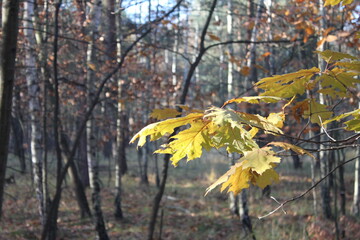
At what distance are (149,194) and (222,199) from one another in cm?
259

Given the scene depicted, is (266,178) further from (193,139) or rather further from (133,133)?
(133,133)

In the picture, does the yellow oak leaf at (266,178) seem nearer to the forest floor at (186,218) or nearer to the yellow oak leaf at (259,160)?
the yellow oak leaf at (259,160)

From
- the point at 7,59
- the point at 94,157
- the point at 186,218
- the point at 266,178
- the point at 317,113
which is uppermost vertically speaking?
the point at 7,59

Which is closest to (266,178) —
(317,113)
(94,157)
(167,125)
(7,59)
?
(317,113)

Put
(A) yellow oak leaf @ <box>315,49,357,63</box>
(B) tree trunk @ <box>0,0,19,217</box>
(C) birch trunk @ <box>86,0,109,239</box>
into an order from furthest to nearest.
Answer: (C) birch trunk @ <box>86,0,109,239</box> → (B) tree trunk @ <box>0,0,19,217</box> → (A) yellow oak leaf @ <box>315,49,357,63</box>

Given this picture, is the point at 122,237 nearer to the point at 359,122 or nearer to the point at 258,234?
the point at 258,234

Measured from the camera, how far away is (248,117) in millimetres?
1301

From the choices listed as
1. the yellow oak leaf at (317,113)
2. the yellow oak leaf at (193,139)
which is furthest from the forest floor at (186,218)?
the yellow oak leaf at (193,139)

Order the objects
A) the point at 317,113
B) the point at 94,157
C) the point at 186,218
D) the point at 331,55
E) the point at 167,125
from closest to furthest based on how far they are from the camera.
A: 1. the point at 167,125
2. the point at 331,55
3. the point at 317,113
4. the point at 94,157
5. the point at 186,218

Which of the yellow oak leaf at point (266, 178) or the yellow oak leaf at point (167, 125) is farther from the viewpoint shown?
the yellow oak leaf at point (266, 178)

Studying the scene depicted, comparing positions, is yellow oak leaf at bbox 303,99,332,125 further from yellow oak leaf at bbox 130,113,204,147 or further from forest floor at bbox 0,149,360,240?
forest floor at bbox 0,149,360,240

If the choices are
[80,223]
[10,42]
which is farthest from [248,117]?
[80,223]

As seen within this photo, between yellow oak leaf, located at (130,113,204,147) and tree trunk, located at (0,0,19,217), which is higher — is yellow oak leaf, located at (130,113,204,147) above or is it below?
below

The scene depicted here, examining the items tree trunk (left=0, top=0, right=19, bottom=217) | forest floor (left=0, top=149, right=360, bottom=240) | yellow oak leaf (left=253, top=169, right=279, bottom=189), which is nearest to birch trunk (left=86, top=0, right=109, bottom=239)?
forest floor (left=0, top=149, right=360, bottom=240)
